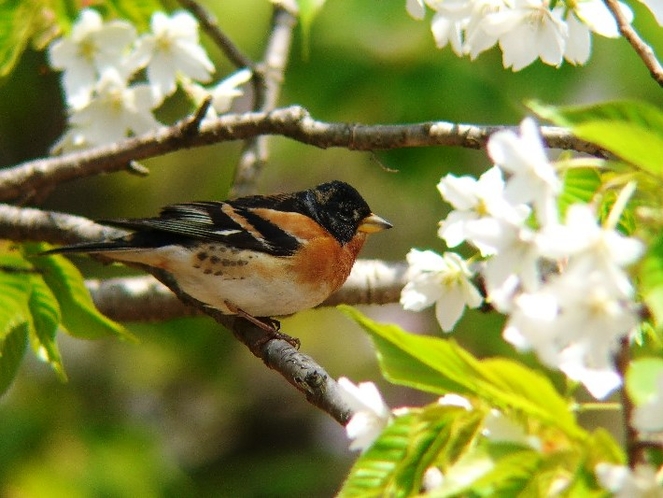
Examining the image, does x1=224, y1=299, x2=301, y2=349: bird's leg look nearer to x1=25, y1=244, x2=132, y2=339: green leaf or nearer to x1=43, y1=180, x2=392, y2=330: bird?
x1=43, y1=180, x2=392, y2=330: bird

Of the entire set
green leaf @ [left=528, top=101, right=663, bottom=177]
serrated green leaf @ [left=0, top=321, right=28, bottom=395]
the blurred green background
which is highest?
green leaf @ [left=528, top=101, right=663, bottom=177]

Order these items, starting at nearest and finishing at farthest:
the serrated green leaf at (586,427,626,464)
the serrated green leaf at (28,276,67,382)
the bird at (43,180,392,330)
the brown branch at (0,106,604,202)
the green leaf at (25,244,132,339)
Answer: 1. the serrated green leaf at (586,427,626,464)
2. the brown branch at (0,106,604,202)
3. the serrated green leaf at (28,276,67,382)
4. the green leaf at (25,244,132,339)
5. the bird at (43,180,392,330)

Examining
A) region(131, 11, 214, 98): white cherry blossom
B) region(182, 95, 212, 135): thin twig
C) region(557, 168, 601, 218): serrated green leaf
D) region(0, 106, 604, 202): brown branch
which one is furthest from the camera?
region(131, 11, 214, 98): white cherry blossom

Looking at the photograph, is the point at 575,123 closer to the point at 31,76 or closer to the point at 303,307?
the point at 303,307

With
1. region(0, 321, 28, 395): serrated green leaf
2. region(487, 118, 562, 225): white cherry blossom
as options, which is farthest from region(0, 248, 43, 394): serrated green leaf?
region(487, 118, 562, 225): white cherry blossom

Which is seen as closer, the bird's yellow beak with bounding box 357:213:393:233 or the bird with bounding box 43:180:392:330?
the bird with bounding box 43:180:392:330

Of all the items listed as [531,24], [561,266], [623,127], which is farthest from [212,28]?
[623,127]

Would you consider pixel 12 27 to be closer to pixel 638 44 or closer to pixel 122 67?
pixel 122 67
